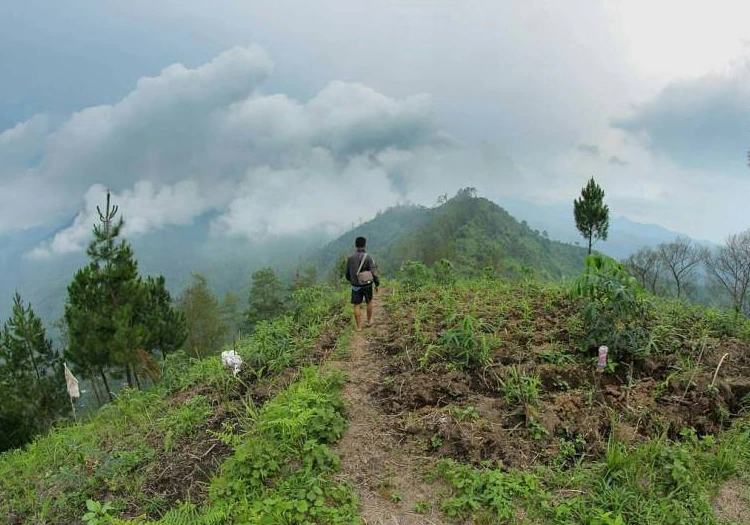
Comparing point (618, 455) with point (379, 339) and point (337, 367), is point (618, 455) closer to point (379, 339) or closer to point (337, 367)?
point (337, 367)

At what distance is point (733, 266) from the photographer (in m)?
30.5

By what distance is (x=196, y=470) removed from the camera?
4328mm

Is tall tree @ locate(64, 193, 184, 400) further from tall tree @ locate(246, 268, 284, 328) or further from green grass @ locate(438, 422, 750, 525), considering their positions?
green grass @ locate(438, 422, 750, 525)

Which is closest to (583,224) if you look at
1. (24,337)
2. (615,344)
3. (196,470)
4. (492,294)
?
(492,294)

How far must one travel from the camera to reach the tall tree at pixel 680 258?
33750 mm

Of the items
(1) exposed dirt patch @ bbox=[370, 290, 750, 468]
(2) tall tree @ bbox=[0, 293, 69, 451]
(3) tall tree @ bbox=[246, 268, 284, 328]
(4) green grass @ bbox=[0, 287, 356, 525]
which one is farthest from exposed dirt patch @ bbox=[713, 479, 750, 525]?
(3) tall tree @ bbox=[246, 268, 284, 328]

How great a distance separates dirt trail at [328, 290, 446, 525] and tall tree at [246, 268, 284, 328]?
3002 centimetres

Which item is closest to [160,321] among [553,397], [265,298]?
[265,298]

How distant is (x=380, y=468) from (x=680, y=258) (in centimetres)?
3887

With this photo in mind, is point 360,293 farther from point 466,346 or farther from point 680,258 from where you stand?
point 680,258

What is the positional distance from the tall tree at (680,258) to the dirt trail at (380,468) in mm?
36928

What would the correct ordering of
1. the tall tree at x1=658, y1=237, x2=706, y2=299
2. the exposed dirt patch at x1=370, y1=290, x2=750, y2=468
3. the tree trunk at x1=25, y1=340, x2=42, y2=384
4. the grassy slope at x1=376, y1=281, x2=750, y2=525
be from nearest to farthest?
the grassy slope at x1=376, y1=281, x2=750, y2=525, the exposed dirt patch at x1=370, y1=290, x2=750, y2=468, the tree trunk at x1=25, y1=340, x2=42, y2=384, the tall tree at x1=658, y1=237, x2=706, y2=299

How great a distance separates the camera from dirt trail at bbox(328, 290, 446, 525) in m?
3.39

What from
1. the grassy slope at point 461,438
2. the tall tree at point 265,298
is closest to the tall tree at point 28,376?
the tall tree at point 265,298
